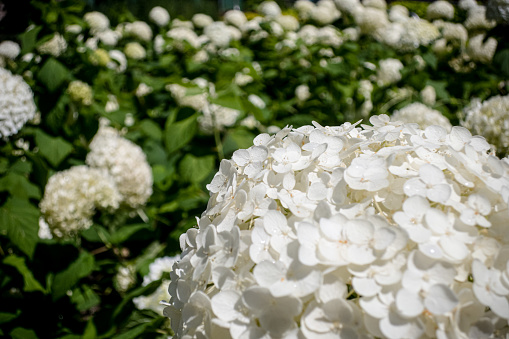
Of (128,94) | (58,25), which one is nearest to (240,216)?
(58,25)

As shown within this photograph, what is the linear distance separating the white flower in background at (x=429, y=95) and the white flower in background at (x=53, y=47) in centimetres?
223

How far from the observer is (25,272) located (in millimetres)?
1646

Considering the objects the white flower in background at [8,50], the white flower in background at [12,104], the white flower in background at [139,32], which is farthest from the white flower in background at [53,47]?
the white flower in background at [139,32]

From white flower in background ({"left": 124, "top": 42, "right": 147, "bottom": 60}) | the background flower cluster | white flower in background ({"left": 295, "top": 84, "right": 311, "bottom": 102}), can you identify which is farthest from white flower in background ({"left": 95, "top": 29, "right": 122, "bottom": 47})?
white flower in background ({"left": 295, "top": 84, "right": 311, "bottom": 102})

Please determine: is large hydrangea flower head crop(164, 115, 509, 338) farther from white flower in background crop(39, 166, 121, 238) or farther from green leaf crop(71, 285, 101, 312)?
green leaf crop(71, 285, 101, 312)

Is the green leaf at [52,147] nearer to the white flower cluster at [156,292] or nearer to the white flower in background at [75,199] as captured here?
the white flower in background at [75,199]

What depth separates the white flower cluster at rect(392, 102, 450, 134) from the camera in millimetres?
1931

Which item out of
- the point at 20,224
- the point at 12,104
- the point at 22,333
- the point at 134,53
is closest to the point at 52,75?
the point at 12,104

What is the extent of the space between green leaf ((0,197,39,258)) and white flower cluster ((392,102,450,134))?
175cm

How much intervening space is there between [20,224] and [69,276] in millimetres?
295

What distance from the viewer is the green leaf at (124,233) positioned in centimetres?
185

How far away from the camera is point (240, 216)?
0.69 meters

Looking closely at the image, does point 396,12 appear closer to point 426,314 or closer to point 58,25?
point 58,25

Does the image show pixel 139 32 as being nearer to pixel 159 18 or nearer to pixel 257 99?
pixel 159 18
